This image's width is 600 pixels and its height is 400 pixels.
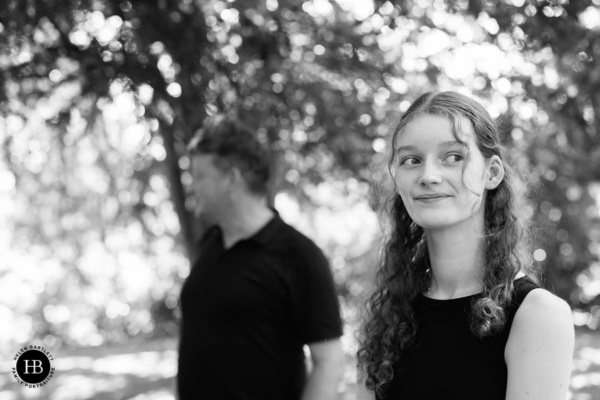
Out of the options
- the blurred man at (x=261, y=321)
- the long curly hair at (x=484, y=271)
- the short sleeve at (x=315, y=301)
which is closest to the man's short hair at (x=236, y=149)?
the blurred man at (x=261, y=321)

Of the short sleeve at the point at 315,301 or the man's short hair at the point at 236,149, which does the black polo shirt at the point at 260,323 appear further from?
the man's short hair at the point at 236,149

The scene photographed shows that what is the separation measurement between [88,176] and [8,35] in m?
4.14

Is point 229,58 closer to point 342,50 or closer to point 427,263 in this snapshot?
point 342,50

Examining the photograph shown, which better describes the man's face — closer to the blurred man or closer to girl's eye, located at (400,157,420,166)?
A: the blurred man

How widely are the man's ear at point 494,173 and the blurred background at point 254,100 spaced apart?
403 mm

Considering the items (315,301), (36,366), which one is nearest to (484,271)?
(315,301)

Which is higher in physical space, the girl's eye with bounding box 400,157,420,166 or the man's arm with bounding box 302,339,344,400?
the girl's eye with bounding box 400,157,420,166

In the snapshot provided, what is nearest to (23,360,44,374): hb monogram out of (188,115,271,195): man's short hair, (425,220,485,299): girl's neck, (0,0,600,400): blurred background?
(0,0,600,400): blurred background

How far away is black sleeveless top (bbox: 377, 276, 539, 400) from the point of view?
69.1 inches

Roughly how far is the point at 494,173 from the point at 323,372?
117 cm

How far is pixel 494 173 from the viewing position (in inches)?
77.0

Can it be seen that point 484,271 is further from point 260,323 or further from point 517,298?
point 260,323

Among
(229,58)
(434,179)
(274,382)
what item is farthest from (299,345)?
(229,58)

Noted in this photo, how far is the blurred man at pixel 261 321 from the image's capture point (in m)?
2.85
